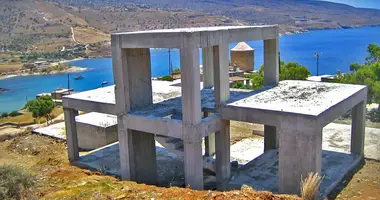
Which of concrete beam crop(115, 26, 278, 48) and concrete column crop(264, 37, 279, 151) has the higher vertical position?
concrete beam crop(115, 26, 278, 48)

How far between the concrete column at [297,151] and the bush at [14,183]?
25.3 ft

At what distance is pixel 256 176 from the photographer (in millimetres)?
15523

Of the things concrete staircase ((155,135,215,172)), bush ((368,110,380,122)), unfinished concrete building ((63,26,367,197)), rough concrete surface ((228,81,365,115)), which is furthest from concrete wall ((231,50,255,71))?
concrete staircase ((155,135,215,172))

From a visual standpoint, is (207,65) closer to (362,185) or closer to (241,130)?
(241,130)

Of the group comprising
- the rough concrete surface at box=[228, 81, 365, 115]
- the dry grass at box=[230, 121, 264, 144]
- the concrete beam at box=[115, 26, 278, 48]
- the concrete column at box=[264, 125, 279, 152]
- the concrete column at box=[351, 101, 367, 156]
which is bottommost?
the dry grass at box=[230, 121, 264, 144]

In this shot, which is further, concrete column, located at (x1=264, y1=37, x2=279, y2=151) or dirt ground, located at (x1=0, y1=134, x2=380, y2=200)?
concrete column, located at (x1=264, y1=37, x2=279, y2=151)

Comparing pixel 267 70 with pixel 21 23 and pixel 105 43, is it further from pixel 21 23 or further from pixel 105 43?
pixel 21 23

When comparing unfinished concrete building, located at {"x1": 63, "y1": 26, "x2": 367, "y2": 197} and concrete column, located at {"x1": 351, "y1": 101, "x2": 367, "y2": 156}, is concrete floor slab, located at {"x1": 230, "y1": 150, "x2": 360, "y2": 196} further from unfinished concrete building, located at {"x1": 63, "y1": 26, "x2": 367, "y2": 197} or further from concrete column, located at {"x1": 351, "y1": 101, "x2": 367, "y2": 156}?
concrete column, located at {"x1": 351, "y1": 101, "x2": 367, "y2": 156}

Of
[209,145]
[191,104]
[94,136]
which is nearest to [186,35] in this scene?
[191,104]

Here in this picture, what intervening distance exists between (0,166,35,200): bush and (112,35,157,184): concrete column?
3505mm

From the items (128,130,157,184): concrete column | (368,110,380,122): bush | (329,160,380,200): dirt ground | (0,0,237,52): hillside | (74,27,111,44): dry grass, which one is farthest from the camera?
(74,27,111,44): dry grass

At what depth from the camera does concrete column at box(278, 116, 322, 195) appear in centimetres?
1211

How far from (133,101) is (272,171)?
600cm

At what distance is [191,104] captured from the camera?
12992 mm
